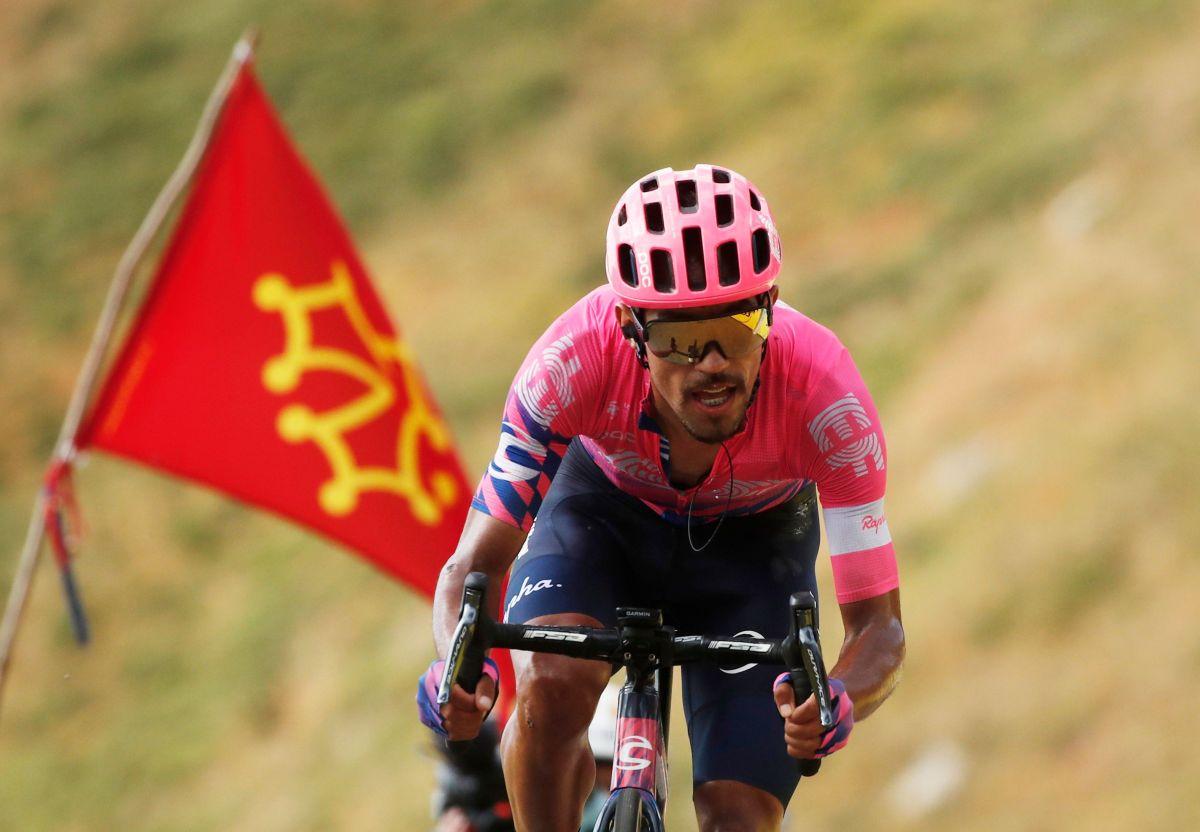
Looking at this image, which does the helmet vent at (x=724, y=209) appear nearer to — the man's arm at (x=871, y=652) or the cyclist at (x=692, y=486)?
the cyclist at (x=692, y=486)

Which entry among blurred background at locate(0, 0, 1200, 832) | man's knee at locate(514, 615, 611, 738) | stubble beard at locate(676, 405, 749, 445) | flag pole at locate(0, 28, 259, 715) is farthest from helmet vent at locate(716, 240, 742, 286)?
blurred background at locate(0, 0, 1200, 832)

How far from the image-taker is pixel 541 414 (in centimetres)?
512

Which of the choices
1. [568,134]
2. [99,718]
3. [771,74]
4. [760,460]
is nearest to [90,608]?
[99,718]

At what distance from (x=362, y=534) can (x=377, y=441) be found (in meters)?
0.52

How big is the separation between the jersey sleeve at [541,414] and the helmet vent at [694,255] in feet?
1.49

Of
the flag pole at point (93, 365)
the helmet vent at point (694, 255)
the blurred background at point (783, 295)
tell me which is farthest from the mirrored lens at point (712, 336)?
the blurred background at point (783, 295)

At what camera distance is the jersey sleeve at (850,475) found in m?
5.08

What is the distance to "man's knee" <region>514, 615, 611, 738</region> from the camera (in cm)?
500

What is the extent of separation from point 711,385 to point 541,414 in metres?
0.57

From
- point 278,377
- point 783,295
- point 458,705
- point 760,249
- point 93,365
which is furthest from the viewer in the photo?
point 783,295

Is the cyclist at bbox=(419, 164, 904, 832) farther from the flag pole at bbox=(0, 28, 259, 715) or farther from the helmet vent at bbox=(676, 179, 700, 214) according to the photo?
the flag pole at bbox=(0, 28, 259, 715)

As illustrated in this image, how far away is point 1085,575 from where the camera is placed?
14.3 meters

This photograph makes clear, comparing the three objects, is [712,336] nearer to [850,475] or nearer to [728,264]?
[728,264]

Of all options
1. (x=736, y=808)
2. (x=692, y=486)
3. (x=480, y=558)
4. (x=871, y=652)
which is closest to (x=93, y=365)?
(x=480, y=558)
